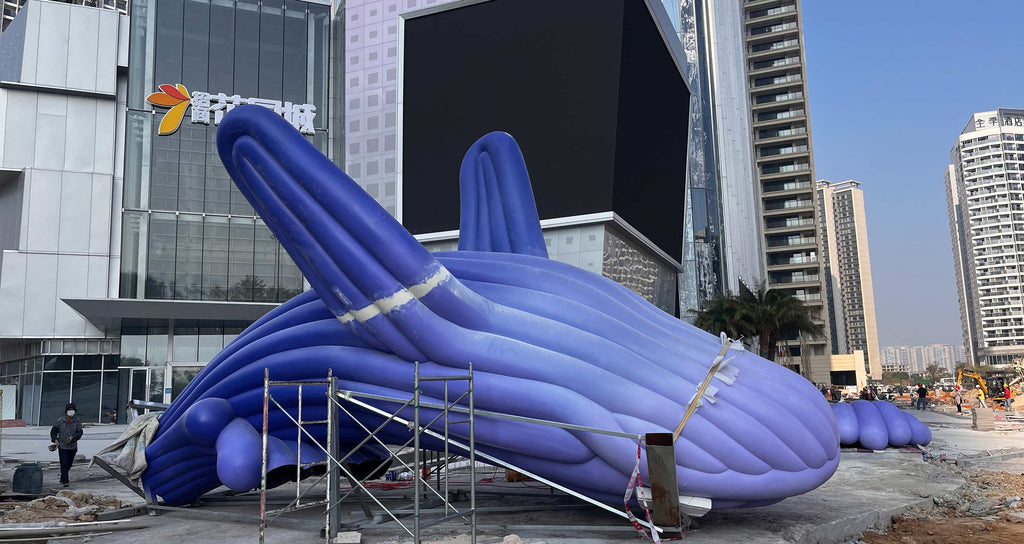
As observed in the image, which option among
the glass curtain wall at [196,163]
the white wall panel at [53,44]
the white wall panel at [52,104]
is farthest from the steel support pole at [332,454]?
the white wall panel at [53,44]

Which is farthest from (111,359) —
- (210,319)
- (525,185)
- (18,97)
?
(525,185)

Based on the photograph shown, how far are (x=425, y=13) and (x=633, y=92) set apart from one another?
8718 millimetres

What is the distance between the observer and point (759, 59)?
309 feet

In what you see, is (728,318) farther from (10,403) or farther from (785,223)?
(785,223)

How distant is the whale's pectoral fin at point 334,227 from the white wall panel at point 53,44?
37.4 m

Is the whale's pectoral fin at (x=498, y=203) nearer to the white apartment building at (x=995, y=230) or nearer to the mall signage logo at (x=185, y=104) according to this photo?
the mall signage logo at (x=185, y=104)

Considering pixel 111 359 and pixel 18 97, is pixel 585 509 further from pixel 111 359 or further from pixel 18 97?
pixel 18 97

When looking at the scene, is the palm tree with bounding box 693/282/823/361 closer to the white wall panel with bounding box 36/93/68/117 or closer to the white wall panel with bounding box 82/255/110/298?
the white wall panel with bounding box 82/255/110/298

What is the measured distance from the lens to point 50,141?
3931 cm

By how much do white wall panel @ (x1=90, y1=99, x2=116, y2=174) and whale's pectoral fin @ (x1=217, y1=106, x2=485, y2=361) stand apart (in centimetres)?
3548

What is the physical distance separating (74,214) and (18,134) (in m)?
4.92

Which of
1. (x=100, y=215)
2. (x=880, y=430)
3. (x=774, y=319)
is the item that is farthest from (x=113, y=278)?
(x=880, y=430)

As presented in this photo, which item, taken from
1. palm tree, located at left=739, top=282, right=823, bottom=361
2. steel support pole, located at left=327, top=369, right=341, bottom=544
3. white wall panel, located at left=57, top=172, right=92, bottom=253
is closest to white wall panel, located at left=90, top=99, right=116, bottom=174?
white wall panel, located at left=57, top=172, right=92, bottom=253

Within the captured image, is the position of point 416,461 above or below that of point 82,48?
below
